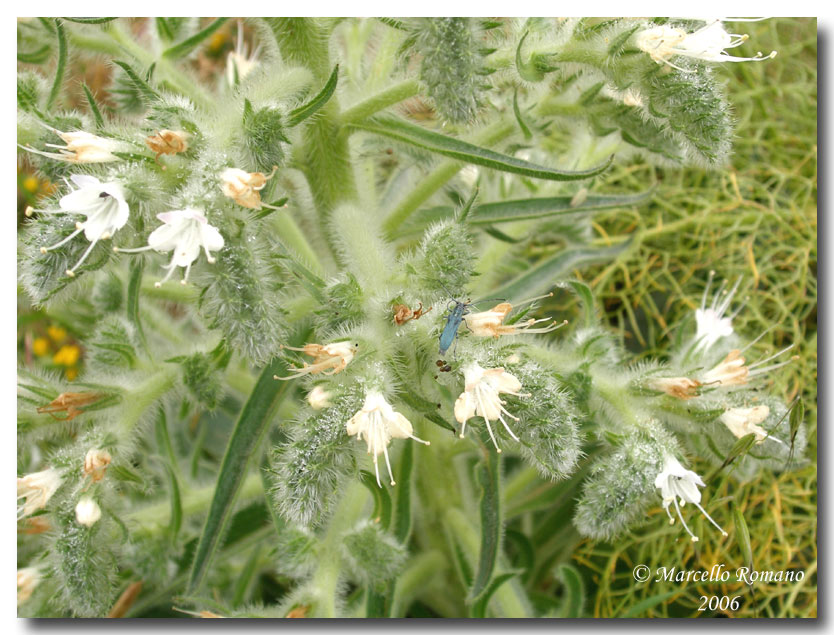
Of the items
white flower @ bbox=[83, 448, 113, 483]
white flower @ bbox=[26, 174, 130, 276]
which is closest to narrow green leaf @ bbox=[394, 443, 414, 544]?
white flower @ bbox=[83, 448, 113, 483]

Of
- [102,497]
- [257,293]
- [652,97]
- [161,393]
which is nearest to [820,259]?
[652,97]

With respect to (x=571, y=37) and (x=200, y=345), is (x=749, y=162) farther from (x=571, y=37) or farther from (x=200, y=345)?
(x=200, y=345)

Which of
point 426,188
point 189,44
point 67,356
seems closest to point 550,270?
point 426,188

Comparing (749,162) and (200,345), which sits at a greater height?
(749,162)

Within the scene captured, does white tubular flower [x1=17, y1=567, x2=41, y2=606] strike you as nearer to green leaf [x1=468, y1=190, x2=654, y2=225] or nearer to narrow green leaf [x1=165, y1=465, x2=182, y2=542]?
narrow green leaf [x1=165, y1=465, x2=182, y2=542]

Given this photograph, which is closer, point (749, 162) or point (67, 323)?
point (67, 323)
